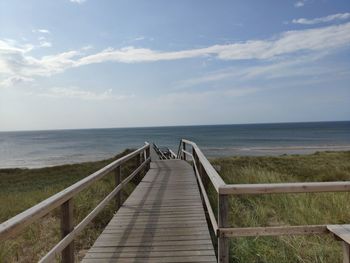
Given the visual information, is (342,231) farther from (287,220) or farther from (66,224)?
(287,220)

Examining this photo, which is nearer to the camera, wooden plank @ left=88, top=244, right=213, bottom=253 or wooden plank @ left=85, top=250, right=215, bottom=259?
wooden plank @ left=85, top=250, right=215, bottom=259

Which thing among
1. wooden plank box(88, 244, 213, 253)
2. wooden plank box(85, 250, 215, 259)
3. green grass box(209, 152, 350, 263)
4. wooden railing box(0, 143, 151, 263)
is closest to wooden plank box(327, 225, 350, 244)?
green grass box(209, 152, 350, 263)

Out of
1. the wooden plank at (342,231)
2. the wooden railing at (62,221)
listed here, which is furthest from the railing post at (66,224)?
the wooden plank at (342,231)

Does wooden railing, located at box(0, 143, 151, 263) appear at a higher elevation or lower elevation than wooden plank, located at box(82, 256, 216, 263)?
higher

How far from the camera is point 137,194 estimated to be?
344 inches

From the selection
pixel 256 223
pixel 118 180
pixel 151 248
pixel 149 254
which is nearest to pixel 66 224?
pixel 149 254

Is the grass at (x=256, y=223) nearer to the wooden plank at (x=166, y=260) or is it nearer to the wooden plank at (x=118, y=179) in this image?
the wooden plank at (x=118, y=179)

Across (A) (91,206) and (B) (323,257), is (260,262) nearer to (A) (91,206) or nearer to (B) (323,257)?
(B) (323,257)

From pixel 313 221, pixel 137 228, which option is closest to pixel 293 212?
pixel 313 221

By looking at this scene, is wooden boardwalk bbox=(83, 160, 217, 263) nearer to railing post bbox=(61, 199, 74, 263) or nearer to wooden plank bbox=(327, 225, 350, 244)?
railing post bbox=(61, 199, 74, 263)

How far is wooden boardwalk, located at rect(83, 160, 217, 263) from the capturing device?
454 centimetres

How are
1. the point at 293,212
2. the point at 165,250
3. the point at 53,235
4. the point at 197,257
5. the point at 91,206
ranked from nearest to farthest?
the point at 197,257 → the point at 165,250 → the point at 53,235 → the point at 293,212 → the point at 91,206

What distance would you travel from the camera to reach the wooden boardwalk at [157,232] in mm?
4543

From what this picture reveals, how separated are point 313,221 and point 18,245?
509 cm
